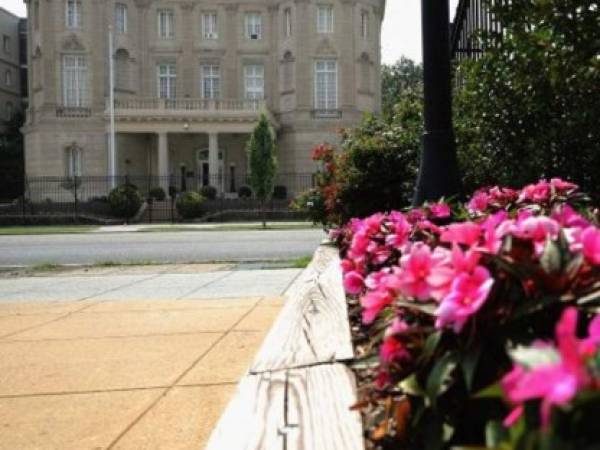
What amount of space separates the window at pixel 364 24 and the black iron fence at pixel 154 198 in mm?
11808

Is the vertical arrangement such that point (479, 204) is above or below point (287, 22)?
below

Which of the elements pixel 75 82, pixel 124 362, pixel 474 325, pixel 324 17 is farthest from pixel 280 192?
pixel 474 325

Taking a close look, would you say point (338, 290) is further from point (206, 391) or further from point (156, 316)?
point (156, 316)

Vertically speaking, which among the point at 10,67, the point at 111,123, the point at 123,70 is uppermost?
the point at 10,67

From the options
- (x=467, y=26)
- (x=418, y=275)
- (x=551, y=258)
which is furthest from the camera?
(x=467, y=26)

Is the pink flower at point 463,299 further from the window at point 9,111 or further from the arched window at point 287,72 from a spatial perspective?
the window at point 9,111

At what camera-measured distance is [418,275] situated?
1531mm

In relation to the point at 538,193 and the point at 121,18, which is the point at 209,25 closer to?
the point at 121,18

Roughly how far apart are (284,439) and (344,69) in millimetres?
50808

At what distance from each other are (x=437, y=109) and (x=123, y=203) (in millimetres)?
34286

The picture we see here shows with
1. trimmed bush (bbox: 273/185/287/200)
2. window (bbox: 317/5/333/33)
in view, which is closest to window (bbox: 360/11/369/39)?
window (bbox: 317/5/333/33)

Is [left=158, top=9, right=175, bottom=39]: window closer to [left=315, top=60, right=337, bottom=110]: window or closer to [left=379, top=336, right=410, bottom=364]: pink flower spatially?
[left=315, top=60, right=337, bottom=110]: window

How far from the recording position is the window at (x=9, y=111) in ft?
219

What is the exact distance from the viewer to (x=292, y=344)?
7.96 feet
